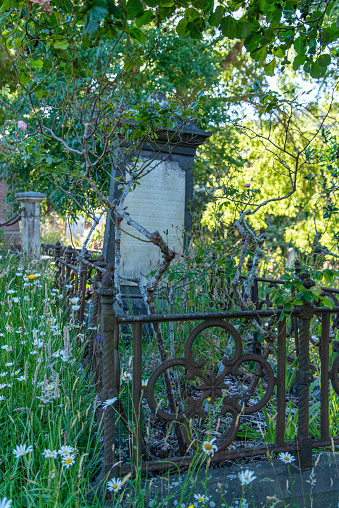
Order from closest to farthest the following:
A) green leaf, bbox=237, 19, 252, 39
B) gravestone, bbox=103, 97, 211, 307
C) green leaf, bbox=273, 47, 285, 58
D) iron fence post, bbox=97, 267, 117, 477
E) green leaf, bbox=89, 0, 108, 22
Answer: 1. green leaf, bbox=89, 0, 108, 22
2. iron fence post, bbox=97, 267, 117, 477
3. green leaf, bbox=237, 19, 252, 39
4. green leaf, bbox=273, 47, 285, 58
5. gravestone, bbox=103, 97, 211, 307

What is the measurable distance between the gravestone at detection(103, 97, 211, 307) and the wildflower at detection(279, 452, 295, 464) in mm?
2967

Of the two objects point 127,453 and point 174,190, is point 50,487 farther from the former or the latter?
point 174,190

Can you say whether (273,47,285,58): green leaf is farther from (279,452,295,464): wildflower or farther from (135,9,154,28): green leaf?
(279,452,295,464): wildflower

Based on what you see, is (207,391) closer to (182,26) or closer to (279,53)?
(182,26)

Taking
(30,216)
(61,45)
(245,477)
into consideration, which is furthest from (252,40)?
(30,216)

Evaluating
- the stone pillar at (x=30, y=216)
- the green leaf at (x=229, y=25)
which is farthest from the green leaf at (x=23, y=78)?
the stone pillar at (x=30, y=216)

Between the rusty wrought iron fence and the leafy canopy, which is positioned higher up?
the leafy canopy

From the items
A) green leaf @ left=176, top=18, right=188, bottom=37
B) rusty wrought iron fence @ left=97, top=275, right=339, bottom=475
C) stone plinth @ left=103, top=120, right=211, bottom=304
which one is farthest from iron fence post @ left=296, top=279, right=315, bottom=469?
stone plinth @ left=103, top=120, right=211, bottom=304

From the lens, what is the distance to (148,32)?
8977 mm

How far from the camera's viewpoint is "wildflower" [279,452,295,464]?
6.69ft

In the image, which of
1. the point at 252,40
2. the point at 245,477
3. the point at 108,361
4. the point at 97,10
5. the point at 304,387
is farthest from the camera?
the point at 252,40

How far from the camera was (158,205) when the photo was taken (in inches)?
205

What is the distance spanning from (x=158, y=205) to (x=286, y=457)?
11.8 ft

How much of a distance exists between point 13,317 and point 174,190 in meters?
2.53
